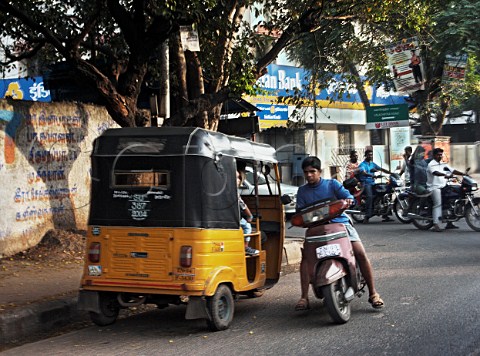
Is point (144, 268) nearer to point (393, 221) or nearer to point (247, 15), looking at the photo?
point (393, 221)

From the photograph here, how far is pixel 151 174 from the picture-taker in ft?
20.9

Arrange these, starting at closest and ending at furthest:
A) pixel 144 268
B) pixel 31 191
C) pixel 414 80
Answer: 1. pixel 144 268
2. pixel 31 191
3. pixel 414 80

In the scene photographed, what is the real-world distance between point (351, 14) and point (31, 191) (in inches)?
288

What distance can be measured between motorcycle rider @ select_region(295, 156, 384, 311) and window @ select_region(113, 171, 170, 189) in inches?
57.4

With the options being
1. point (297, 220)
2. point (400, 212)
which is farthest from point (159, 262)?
point (400, 212)

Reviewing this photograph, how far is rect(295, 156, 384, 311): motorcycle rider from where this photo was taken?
6719 mm

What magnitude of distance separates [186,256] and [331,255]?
1.48 metres

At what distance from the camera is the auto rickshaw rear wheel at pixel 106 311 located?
257 inches

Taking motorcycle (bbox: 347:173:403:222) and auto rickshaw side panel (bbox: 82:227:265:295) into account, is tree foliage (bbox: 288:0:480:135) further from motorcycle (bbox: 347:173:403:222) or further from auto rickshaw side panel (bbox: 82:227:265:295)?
auto rickshaw side panel (bbox: 82:227:265:295)

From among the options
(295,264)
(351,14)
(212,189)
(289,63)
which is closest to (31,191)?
(295,264)

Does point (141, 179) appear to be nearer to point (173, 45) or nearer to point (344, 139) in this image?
point (173, 45)

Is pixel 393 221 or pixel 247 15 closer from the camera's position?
pixel 393 221

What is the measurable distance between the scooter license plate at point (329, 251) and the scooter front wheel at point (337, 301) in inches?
10.6

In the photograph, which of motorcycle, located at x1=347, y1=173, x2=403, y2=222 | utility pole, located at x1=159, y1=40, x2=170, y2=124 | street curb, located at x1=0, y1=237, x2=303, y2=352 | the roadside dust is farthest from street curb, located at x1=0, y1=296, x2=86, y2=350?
motorcycle, located at x1=347, y1=173, x2=403, y2=222
